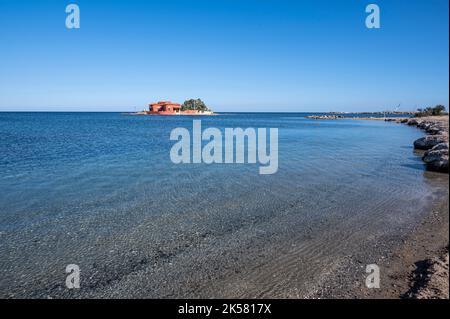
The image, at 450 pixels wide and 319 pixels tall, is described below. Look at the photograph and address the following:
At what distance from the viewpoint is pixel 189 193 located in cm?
1459

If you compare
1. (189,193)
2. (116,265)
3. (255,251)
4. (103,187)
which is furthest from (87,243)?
(103,187)

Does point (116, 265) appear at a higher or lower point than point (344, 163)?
lower

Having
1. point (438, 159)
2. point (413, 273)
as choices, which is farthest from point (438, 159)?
point (413, 273)

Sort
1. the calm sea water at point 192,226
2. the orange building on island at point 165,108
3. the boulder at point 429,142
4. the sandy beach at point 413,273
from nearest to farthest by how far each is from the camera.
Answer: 1. the sandy beach at point 413,273
2. the calm sea water at point 192,226
3. the boulder at point 429,142
4. the orange building on island at point 165,108

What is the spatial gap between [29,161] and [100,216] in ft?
54.0

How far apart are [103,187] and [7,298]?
954cm

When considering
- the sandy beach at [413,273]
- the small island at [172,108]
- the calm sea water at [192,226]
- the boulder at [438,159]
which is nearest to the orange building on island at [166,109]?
the small island at [172,108]

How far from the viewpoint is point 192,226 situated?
34.0 feet

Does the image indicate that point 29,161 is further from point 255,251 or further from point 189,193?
point 255,251

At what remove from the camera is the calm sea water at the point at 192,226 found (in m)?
7.15

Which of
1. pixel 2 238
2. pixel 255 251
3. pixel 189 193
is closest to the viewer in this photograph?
pixel 255 251

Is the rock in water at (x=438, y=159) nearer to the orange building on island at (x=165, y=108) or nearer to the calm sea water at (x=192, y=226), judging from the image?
the calm sea water at (x=192, y=226)

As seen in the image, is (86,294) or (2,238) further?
(2,238)
